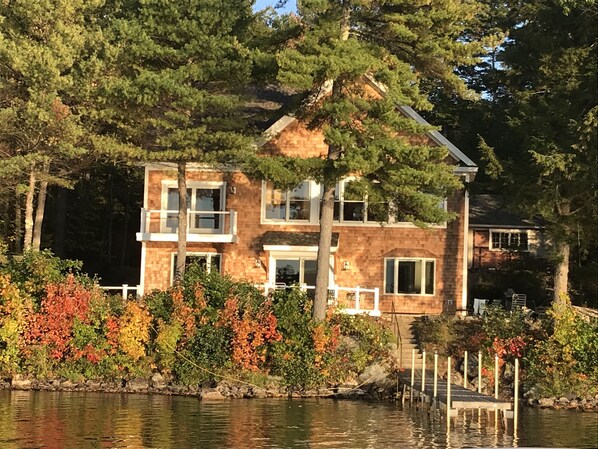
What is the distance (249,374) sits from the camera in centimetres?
2691

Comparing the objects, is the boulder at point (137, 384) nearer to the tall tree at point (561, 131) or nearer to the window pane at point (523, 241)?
the tall tree at point (561, 131)

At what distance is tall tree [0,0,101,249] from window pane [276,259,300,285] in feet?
28.8

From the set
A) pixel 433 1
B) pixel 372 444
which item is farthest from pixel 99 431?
pixel 433 1

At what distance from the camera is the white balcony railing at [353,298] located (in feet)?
97.6

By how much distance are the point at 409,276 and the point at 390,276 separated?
2.42 ft

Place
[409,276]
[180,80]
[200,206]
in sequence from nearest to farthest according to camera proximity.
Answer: [180,80] < [409,276] < [200,206]

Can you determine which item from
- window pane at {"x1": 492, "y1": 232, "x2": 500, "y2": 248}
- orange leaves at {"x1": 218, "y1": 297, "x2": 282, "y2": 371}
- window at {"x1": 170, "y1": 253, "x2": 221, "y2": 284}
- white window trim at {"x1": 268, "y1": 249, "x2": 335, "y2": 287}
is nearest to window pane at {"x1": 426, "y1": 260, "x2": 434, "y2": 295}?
white window trim at {"x1": 268, "y1": 249, "x2": 335, "y2": 287}

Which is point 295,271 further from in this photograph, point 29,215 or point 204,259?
point 29,215

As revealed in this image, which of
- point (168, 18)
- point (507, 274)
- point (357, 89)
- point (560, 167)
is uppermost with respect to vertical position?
point (168, 18)

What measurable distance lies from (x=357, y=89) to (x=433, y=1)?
379 centimetres

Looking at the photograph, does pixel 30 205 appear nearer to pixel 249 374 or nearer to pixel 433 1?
pixel 249 374

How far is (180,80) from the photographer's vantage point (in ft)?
95.3

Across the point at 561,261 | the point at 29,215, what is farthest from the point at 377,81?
the point at 29,215

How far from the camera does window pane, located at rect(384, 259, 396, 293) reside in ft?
109
